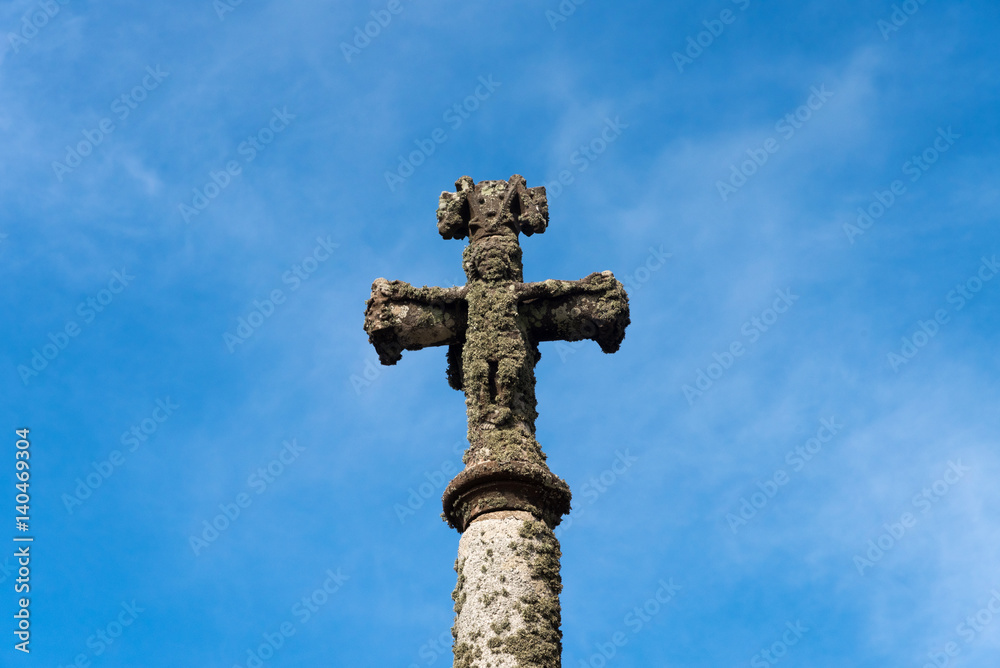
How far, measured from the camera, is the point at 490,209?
7.72 m

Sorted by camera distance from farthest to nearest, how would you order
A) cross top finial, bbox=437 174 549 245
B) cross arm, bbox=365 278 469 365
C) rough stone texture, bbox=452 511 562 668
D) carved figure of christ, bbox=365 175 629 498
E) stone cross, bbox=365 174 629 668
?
cross top finial, bbox=437 174 549 245, cross arm, bbox=365 278 469 365, carved figure of christ, bbox=365 175 629 498, stone cross, bbox=365 174 629 668, rough stone texture, bbox=452 511 562 668

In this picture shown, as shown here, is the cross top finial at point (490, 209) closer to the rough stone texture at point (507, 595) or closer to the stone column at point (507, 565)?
the stone column at point (507, 565)

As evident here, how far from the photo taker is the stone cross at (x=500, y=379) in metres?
5.93

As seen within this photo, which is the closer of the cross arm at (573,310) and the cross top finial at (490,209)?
the cross arm at (573,310)

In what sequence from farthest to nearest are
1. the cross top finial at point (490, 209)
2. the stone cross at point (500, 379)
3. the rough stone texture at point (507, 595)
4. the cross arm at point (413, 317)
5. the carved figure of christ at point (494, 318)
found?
1. the cross top finial at point (490, 209)
2. the cross arm at point (413, 317)
3. the carved figure of christ at point (494, 318)
4. the stone cross at point (500, 379)
5. the rough stone texture at point (507, 595)

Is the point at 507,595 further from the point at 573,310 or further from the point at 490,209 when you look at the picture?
the point at 490,209

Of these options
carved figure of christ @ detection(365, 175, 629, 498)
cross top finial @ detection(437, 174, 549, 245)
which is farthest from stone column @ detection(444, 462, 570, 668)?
cross top finial @ detection(437, 174, 549, 245)

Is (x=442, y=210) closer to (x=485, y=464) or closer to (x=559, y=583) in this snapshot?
(x=485, y=464)

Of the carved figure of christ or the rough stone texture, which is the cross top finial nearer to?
the carved figure of christ

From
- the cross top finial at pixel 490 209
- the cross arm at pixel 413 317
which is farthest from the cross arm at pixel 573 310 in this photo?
the cross top finial at pixel 490 209

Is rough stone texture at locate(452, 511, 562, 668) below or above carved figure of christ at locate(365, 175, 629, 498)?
below

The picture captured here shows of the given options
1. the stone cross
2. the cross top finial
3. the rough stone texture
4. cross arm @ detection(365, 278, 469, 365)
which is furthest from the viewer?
the cross top finial

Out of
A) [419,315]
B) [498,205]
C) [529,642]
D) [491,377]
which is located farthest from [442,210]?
[529,642]

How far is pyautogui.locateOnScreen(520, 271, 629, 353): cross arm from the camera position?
7.23 metres
